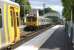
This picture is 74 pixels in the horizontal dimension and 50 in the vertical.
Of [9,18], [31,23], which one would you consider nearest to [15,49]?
[9,18]

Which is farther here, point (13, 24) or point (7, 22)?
point (13, 24)

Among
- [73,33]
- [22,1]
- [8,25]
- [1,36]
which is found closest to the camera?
[1,36]

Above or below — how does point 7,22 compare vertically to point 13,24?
above

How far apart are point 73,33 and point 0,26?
10267 mm

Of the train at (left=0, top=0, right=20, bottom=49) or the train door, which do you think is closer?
the train at (left=0, top=0, right=20, bottom=49)

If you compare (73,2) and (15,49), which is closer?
(15,49)

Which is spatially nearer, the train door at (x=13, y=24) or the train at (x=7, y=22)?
the train at (x=7, y=22)

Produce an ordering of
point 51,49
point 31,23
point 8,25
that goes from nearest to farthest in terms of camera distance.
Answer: point 8,25
point 51,49
point 31,23

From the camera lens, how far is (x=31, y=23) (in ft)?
205

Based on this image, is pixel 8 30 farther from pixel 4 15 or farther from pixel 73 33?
pixel 73 33

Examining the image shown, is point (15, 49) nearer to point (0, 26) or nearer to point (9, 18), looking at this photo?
point (9, 18)

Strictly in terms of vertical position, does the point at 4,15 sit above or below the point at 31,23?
above

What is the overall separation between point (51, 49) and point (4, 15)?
5.52m

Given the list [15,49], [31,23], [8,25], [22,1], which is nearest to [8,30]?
[8,25]
